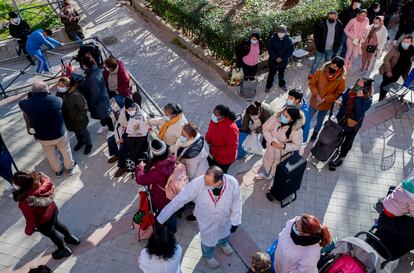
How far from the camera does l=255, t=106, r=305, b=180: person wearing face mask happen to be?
5502mm

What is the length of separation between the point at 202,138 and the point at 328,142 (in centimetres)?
245

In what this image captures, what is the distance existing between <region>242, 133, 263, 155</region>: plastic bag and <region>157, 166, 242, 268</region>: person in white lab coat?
2073mm

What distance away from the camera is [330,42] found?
29.5ft

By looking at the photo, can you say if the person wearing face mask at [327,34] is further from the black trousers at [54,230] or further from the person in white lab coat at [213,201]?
the black trousers at [54,230]

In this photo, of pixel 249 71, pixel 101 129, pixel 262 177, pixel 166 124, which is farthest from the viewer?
pixel 249 71

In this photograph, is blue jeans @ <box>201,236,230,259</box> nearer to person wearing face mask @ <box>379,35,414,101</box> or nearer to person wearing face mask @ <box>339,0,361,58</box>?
person wearing face mask @ <box>379,35,414,101</box>

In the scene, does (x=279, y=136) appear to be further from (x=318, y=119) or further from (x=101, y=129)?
(x=101, y=129)

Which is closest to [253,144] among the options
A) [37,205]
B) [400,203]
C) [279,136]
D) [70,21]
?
[279,136]

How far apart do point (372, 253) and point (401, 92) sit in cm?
563

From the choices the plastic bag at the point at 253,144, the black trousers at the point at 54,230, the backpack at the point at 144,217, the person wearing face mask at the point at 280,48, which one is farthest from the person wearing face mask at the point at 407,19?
the black trousers at the point at 54,230

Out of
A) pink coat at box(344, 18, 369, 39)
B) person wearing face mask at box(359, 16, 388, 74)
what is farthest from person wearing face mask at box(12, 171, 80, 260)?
person wearing face mask at box(359, 16, 388, 74)

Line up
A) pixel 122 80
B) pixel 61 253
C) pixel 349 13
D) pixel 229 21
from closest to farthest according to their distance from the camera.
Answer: pixel 61 253 → pixel 122 80 → pixel 349 13 → pixel 229 21

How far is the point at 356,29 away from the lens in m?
9.13

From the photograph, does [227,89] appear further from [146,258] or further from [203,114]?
[146,258]
